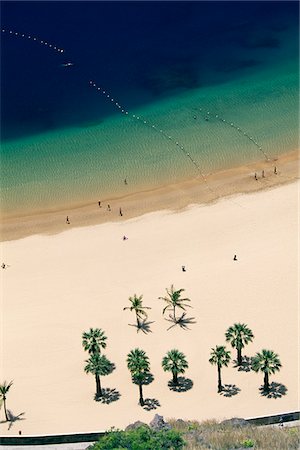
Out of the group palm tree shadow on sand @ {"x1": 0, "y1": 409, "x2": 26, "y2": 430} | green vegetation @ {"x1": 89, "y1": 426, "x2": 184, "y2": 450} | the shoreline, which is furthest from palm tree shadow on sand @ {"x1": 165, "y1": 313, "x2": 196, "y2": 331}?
the shoreline

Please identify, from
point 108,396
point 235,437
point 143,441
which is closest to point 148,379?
point 108,396

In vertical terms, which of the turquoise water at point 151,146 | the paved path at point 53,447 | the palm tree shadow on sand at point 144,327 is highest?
the turquoise water at point 151,146

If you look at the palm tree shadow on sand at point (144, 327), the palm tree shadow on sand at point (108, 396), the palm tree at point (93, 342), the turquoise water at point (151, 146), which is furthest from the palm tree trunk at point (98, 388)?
the turquoise water at point (151, 146)

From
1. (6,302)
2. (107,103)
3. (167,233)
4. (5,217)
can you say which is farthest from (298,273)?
(107,103)

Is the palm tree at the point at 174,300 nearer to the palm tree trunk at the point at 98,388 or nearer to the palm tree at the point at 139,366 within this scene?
the palm tree at the point at 139,366

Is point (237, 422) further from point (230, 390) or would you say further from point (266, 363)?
point (230, 390)

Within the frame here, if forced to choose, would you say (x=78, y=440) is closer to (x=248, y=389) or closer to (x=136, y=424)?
(x=136, y=424)

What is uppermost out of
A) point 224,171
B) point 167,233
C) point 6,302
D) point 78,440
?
point 224,171
